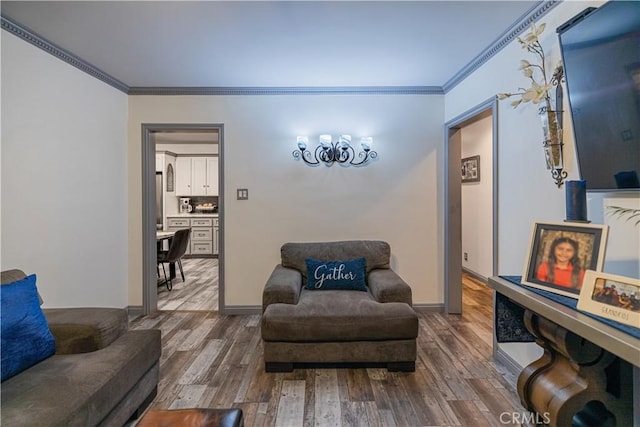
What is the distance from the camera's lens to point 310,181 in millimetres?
3721

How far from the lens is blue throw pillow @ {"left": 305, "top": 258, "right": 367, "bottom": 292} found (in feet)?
10.1

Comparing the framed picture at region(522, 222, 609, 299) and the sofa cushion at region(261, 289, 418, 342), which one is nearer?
the framed picture at region(522, 222, 609, 299)

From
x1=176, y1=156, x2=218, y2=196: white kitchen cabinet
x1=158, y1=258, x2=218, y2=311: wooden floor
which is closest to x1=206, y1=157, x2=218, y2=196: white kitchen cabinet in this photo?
x1=176, y1=156, x2=218, y2=196: white kitchen cabinet

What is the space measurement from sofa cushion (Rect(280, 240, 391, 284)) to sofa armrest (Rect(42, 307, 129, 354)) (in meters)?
1.70

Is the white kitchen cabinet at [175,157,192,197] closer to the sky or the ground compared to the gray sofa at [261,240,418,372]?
closer to the sky

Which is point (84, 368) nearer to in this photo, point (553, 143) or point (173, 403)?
point (173, 403)

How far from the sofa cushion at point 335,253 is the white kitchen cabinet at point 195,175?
4770 millimetres

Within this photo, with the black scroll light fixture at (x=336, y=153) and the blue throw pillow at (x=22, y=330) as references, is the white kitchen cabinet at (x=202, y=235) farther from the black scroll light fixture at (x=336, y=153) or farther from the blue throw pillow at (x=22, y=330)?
the blue throw pillow at (x=22, y=330)

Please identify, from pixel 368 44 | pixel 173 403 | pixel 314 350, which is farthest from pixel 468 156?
pixel 173 403

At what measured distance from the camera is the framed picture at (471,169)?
5148 mm

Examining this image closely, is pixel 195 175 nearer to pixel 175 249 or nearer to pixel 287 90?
pixel 175 249

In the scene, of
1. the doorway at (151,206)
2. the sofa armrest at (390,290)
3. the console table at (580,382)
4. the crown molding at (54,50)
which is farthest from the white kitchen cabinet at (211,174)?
the console table at (580,382)

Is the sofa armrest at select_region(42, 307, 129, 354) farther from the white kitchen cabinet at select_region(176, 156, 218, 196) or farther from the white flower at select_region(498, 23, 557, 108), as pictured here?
the white kitchen cabinet at select_region(176, 156, 218, 196)

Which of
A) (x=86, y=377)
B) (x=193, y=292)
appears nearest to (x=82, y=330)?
(x=86, y=377)
